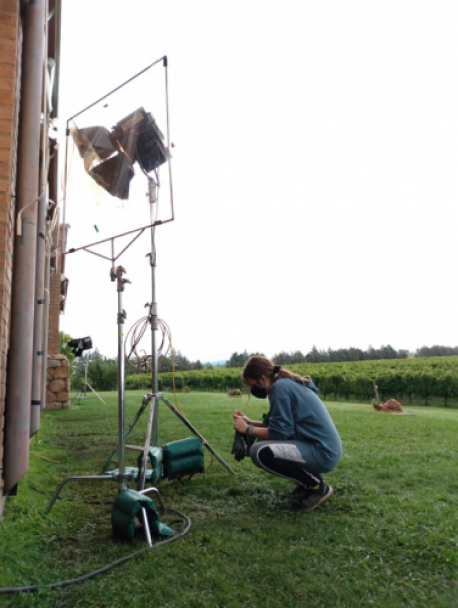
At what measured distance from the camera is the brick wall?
246 cm

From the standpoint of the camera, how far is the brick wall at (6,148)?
8.09 ft

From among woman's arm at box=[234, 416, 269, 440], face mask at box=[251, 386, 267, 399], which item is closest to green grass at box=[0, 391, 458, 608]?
woman's arm at box=[234, 416, 269, 440]

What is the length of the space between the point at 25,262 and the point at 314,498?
2415 millimetres

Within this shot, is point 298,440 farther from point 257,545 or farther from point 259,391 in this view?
Answer: point 257,545

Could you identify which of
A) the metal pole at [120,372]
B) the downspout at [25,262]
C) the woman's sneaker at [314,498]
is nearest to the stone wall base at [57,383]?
the metal pole at [120,372]

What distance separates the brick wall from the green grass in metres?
0.56

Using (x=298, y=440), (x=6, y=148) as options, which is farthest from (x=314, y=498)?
(x=6, y=148)

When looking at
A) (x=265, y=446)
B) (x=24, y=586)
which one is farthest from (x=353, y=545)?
(x=24, y=586)

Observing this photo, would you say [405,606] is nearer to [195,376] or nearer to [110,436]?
[110,436]

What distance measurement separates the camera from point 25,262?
109 inches

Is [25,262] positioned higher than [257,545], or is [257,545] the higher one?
[25,262]

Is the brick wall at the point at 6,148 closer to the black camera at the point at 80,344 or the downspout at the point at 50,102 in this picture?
the downspout at the point at 50,102

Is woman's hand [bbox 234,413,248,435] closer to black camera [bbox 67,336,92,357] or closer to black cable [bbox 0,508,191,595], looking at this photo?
black cable [bbox 0,508,191,595]

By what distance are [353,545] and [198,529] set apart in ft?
2.86
